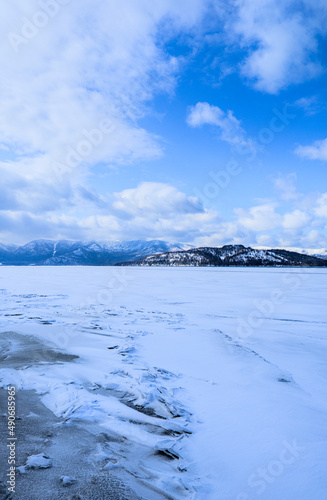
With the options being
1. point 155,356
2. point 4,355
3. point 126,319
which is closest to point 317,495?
point 155,356

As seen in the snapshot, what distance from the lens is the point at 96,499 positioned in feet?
8.44

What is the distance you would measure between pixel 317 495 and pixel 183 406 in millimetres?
2272

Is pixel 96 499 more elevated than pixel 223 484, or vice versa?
pixel 96 499

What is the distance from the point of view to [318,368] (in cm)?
646

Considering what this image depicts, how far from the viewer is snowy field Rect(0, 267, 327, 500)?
3.13m

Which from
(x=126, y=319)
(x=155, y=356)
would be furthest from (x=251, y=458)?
(x=126, y=319)

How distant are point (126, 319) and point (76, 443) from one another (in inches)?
320

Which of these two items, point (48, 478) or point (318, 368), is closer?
point (48, 478)

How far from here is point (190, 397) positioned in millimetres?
4996

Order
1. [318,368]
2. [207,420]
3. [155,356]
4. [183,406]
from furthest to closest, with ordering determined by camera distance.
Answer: [155,356]
[318,368]
[183,406]
[207,420]

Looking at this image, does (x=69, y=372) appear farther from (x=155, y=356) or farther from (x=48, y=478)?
(x=48, y=478)

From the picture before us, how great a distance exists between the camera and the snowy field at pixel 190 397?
10.3 feet

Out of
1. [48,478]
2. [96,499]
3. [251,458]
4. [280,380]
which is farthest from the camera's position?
[280,380]

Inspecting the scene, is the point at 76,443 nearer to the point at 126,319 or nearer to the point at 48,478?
the point at 48,478
